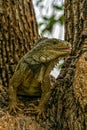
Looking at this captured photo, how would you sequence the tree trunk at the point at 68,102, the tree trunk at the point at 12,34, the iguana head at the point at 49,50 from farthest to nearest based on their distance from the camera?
the tree trunk at the point at 12,34, the iguana head at the point at 49,50, the tree trunk at the point at 68,102

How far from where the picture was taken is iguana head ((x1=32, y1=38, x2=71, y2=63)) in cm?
420

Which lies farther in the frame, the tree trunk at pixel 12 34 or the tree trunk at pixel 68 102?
the tree trunk at pixel 12 34

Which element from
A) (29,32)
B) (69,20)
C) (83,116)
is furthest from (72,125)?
(29,32)

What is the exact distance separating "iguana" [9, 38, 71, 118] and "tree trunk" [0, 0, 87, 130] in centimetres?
11

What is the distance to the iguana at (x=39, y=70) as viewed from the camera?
4258mm

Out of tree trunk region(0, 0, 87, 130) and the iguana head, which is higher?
the iguana head

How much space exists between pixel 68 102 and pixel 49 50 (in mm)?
599

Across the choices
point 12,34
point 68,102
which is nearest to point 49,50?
point 68,102

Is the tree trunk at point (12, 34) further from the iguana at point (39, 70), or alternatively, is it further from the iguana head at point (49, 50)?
the iguana head at point (49, 50)

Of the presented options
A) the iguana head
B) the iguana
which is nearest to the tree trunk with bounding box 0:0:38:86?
the iguana

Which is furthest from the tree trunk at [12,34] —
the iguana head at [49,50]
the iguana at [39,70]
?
the iguana head at [49,50]

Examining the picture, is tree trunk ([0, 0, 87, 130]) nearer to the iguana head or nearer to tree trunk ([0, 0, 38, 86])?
the iguana head

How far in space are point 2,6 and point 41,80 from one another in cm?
141

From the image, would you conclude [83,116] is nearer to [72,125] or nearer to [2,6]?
[72,125]
